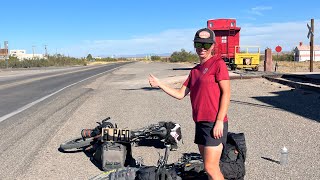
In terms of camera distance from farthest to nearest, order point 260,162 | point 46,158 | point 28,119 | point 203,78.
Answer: point 28,119
point 46,158
point 260,162
point 203,78

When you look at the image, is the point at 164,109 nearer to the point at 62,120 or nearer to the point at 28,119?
the point at 62,120

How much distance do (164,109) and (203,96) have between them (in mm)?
8219

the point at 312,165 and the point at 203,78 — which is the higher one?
the point at 203,78

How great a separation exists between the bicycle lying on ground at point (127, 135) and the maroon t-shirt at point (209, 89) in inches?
92.9

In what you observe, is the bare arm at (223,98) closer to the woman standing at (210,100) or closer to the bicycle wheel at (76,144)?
the woman standing at (210,100)

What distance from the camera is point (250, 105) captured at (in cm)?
1239

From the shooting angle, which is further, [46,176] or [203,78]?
[46,176]

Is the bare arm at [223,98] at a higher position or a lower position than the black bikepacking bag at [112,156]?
higher

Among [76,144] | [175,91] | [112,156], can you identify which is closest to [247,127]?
[76,144]

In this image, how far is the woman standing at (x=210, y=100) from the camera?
3688mm

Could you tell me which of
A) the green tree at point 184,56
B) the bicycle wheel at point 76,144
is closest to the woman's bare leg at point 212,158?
the bicycle wheel at point 76,144

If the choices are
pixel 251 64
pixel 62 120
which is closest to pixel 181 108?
pixel 62 120

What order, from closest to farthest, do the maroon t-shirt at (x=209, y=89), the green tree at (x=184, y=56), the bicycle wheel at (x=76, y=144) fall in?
the maroon t-shirt at (x=209, y=89) < the bicycle wheel at (x=76, y=144) < the green tree at (x=184, y=56)

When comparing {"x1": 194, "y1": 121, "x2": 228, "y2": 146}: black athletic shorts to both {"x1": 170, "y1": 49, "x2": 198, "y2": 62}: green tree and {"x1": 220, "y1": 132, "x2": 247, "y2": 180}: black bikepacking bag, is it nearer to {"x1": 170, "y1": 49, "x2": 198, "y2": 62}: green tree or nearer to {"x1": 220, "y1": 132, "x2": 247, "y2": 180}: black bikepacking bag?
{"x1": 220, "y1": 132, "x2": 247, "y2": 180}: black bikepacking bag
